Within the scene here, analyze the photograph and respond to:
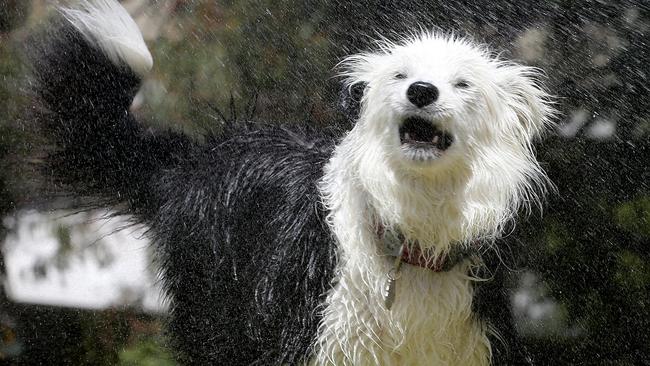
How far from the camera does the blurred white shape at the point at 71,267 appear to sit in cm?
443

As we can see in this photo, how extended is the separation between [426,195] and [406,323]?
1.32 ft

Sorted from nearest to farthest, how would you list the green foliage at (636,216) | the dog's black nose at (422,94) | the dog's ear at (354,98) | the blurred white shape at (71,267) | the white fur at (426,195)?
the dog's black nose at (422,94)
the white fur at (426,195)
the dog's ear at (354,98)
the green foliage at (636,216)
the blurred white shape at (71,267)

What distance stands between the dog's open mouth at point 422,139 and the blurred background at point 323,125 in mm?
514

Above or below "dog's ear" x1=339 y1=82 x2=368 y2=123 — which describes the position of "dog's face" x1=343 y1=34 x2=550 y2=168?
above

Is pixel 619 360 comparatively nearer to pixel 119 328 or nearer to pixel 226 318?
pixel 226 318

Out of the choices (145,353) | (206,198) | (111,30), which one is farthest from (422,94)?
(145,353)

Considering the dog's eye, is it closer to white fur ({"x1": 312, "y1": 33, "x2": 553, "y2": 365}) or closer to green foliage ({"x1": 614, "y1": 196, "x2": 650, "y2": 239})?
white fur ({"x1": 312, "y1": 33, "x2": 553, "y2": 365})

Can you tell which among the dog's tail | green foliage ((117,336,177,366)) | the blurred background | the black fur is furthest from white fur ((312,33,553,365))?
green foliage ((117,336,177,366))

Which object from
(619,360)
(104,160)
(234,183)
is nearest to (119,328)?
(104,160)

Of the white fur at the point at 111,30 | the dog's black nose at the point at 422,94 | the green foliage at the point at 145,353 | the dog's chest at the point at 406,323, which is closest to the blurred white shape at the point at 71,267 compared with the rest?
the green foliage at the point at 145,353

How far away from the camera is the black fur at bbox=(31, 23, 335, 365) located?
8.77ft

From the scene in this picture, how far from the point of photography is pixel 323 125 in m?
3.81

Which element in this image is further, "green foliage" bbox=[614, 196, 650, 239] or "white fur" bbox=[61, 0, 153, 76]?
"green foliage" bbox=[614, 196, 650, 239]

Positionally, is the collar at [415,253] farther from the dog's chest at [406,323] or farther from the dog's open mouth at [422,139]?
the dog's open mouth at [422,139]
